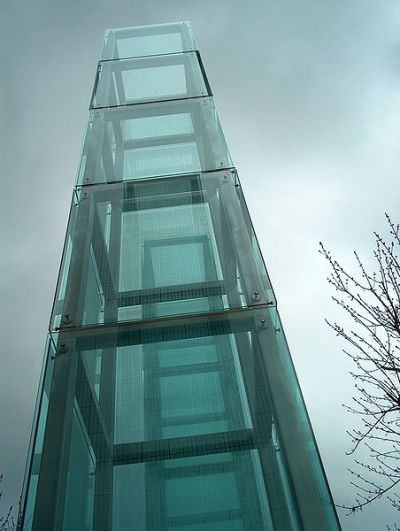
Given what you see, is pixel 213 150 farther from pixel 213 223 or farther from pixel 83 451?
pixel 83 451

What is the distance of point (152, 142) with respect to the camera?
218 inches

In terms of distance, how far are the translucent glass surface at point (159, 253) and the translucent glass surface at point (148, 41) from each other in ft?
9.52

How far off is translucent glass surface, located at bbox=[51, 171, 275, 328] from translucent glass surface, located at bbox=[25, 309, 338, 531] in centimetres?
16

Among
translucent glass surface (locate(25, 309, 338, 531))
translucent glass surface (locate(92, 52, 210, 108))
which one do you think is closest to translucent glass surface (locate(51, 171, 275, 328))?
translucent glass surface (locate(25, 309, 338, 531))

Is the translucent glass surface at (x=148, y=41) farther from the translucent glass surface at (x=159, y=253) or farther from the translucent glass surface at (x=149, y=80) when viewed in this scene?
the translucent glass surface at (x=159, y=253)

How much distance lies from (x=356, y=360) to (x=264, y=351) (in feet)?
5.09

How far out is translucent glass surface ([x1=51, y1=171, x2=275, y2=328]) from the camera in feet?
12.3

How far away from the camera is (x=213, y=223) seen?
14.6 ft

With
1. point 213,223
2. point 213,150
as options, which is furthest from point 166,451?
point 213,150

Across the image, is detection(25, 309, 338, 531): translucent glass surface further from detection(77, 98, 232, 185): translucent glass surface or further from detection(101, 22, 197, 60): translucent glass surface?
detection(101, 22, 197, 60): translucent glass surface

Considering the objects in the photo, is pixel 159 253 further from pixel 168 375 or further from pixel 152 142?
pixel 152 142

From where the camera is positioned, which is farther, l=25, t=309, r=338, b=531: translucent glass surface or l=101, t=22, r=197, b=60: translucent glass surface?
l=101, t=22, r=197, b=60: translucent glass surface

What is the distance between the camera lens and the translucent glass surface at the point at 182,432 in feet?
9.25

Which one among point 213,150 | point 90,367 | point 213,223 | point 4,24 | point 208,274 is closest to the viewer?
point 90,367
